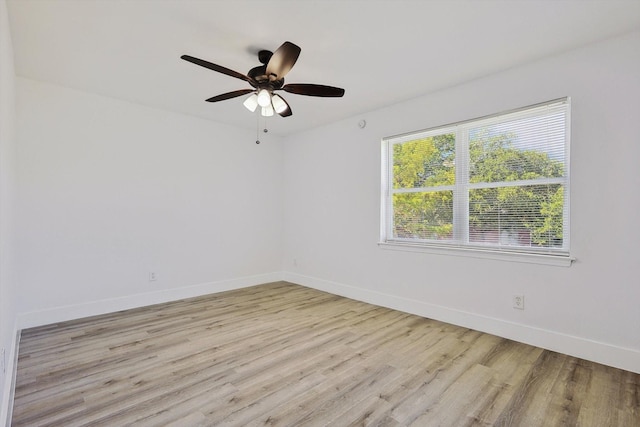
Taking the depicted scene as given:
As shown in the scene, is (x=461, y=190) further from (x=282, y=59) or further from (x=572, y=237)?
(x=282, y=59)

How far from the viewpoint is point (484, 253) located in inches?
121

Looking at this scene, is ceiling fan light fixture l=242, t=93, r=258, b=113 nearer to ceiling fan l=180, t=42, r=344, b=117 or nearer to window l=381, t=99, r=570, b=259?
ceiling fan l=180, t=42, r=344, b=117

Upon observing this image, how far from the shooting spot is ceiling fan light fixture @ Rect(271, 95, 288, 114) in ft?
9.17

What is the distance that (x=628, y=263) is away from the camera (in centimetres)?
234

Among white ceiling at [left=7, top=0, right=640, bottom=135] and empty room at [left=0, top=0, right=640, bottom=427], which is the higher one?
white ceiling at [left=7, top=0, right=640, bottom=135]

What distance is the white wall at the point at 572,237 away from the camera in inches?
92.6

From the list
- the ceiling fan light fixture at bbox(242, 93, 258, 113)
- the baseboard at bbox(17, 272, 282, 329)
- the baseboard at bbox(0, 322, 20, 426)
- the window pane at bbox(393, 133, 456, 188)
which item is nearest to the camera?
the baseboard at bbox(0, 322, 20, 426)

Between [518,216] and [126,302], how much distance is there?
4.39 metres

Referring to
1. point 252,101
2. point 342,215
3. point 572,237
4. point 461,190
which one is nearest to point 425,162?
point 461,190

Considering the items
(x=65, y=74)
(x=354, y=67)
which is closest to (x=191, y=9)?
(x=354, y=67)

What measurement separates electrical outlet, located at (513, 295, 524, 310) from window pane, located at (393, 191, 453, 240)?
2.74 feet

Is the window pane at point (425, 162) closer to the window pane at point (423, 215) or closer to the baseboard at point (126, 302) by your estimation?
the window pane at point (423, 215)

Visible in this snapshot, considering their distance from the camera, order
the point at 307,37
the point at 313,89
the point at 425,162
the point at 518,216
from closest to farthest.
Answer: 1. the point at 307,37
2. the point at 313,89
3. the point at 518,216
4. the point at 425,162

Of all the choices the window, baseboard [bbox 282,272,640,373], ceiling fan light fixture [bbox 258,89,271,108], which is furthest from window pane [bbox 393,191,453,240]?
ceiling fan light fixture [bbox 258,89,271,108]
